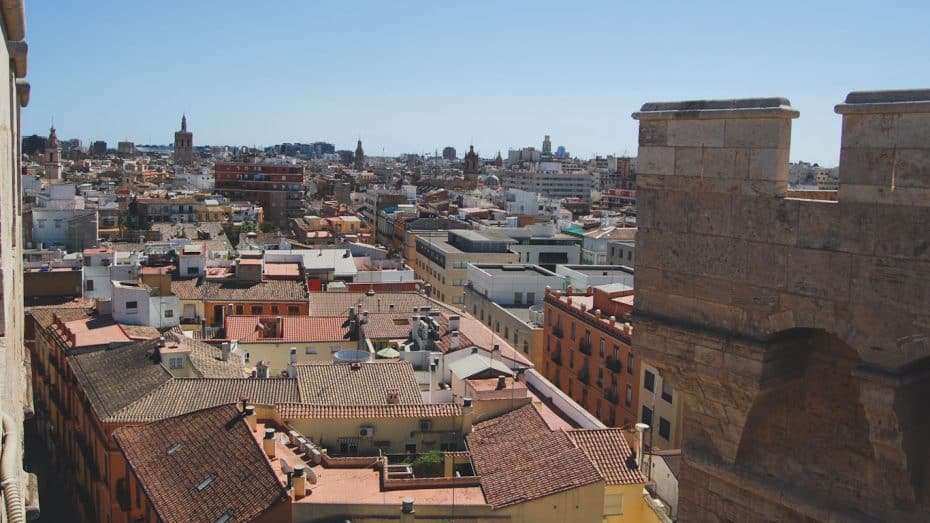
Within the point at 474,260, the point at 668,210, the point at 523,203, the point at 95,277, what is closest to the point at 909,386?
the point at 668,210

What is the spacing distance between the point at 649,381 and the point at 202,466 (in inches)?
606

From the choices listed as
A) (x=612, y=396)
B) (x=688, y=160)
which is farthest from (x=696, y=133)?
(x=612, y=396)

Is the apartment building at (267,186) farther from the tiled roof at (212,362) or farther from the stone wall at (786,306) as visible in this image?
the stone wall at (786,306)

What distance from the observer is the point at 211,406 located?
2438 cm

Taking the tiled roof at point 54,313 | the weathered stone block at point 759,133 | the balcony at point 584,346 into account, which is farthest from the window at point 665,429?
the weathered stone block at point 759,133

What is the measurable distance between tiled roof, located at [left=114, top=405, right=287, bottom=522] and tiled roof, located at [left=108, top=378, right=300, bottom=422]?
52.9 inches

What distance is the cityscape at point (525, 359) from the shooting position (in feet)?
17.6

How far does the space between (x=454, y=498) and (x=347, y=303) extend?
24.6m

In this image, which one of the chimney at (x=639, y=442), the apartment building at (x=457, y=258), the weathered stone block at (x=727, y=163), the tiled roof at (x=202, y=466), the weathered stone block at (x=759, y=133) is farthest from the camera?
the apartment building at (x=457, y=258)

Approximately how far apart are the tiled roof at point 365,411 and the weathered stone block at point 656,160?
16.9m

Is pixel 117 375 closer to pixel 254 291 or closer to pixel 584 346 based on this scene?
pixel 254 291

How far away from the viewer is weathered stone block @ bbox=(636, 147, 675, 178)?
6.29 m

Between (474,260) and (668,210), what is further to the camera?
(474,260)

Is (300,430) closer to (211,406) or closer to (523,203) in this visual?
(211,406)
